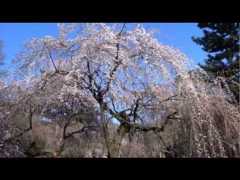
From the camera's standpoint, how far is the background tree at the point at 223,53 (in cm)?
417

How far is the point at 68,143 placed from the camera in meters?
3.75

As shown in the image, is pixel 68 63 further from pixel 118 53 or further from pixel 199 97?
pixel 199 97

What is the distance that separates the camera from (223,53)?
17.5 ft

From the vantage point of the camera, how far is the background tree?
4.17 metres
